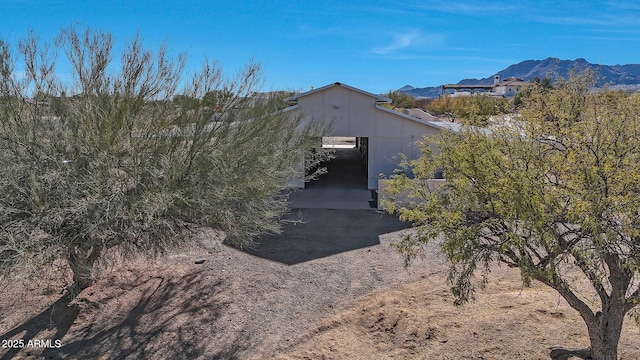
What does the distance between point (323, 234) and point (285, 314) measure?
4.86m

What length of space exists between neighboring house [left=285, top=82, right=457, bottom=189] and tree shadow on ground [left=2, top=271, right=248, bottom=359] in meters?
10.1

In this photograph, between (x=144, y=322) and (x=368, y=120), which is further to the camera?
(x=368, y=120)

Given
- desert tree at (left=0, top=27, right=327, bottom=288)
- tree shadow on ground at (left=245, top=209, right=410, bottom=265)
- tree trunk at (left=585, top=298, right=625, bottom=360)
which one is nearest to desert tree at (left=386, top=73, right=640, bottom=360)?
tree trunk at (left=585, top=298, right=625, bottom=360)

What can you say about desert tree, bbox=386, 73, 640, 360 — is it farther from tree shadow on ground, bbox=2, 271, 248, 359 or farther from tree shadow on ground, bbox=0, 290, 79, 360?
tree shadow on ground, bbox=0, 290, 79, 360

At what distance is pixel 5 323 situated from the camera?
24.3 feet

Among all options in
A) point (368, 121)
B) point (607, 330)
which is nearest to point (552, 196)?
point (607, 330)

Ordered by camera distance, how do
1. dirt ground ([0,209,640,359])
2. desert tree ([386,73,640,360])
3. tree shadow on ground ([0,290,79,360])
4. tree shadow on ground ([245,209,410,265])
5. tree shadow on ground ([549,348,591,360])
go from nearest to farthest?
desert tree ([386,73,640,360]) < tree shadow on ground ([549,348,591,360]) < dirt ground ([0,209,640,359]) < tree shadow on ground ([0,290,79,360]) < tree shadow on ground ([245,209,410,265])

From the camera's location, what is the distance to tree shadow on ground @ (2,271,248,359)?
260 inches

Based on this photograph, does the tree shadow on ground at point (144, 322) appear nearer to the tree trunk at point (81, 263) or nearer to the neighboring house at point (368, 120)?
the tree trunk at point (81, 263)

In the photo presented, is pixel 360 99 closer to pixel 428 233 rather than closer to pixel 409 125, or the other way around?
pixel 409 125

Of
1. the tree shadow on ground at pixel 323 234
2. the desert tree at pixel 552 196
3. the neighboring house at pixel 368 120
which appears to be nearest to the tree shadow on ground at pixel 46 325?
the tree shadow on ground at pixel 323 234

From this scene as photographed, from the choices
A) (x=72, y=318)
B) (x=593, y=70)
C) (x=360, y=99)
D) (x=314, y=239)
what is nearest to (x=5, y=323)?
(x=72, y=318)

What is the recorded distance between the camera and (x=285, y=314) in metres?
7.60

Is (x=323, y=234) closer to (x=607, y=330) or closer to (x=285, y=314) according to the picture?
(x=285, y=314)
